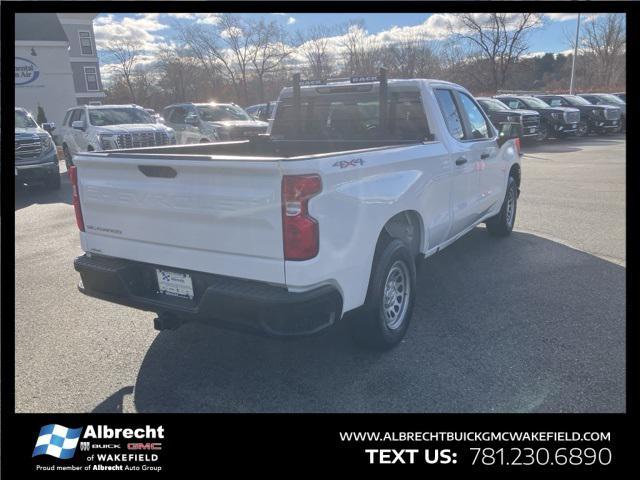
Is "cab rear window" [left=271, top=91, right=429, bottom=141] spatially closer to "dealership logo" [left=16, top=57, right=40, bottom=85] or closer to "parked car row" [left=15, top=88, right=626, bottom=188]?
"parked car row" [left=15, top=88, right=626, bottom=188]

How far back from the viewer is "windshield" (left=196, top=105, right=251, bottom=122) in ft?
49.5

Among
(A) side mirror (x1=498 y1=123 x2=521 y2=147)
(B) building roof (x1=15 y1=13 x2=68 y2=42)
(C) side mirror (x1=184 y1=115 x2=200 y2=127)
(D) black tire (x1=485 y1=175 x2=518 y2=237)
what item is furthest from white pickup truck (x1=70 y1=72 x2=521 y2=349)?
(B) building roof (x1=15 y1=13 x2=68 y2=42)

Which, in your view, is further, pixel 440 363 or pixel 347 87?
pixel 347 87

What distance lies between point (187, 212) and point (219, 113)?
12.9 m

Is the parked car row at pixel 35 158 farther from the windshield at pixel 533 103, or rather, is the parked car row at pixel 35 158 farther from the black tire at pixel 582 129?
the black tire at pixel 582 129

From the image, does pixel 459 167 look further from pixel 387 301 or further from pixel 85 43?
pixel 85 43

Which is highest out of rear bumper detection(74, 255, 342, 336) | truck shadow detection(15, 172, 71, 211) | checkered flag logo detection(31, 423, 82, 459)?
rear bumper detection(74, 255, 342, 336)

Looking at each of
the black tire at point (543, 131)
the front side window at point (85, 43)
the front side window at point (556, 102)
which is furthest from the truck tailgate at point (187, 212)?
the front side window at point (85, 43)

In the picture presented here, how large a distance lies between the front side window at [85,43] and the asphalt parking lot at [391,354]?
4275 centimetres

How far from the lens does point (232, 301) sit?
2.93 m

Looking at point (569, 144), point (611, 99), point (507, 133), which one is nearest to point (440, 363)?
point (507, 133)

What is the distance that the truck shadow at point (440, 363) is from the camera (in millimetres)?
3154

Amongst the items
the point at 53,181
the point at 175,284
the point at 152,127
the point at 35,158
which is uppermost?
the point at 152,127

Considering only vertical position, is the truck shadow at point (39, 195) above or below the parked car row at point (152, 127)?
below
